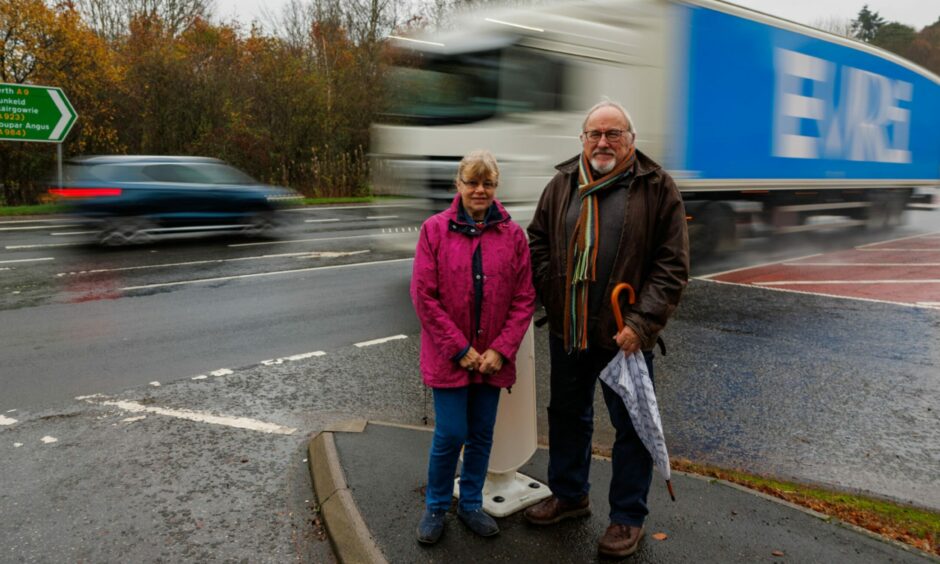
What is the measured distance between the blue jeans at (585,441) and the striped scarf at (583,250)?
14 cm

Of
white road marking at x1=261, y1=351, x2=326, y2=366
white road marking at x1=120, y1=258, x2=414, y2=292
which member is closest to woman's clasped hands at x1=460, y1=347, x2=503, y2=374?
white road marking at x1=261, y1=351, x2=326, y2=366

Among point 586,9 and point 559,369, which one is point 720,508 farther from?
point 586,9

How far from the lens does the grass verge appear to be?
11.1 feet

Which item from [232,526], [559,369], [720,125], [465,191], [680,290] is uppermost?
[720,125]

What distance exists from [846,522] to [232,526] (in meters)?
2.88

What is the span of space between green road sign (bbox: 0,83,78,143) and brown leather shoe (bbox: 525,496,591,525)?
64.2 ft

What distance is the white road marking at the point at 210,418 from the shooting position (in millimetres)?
4730

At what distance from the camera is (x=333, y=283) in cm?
1005

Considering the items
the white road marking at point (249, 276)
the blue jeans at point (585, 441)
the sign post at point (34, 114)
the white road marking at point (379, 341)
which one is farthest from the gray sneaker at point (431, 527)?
the sign post at point (34, 114)

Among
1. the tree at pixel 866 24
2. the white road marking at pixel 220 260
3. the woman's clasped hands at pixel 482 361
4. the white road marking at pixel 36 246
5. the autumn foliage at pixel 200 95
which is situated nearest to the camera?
the woman's clasped hands at pixel 482 361

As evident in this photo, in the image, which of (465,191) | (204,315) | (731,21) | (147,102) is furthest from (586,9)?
(147,102)

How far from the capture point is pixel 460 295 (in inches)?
120

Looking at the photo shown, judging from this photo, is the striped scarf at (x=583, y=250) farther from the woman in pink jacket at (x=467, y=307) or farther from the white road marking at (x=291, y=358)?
the white road marking at (x=291, y=358)

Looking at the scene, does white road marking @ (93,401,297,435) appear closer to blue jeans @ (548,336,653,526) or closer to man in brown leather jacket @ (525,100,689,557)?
blue jeans @ (548,336,653,526)
